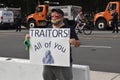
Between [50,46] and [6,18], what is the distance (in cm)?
3174

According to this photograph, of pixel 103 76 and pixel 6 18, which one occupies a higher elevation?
pixel 103 76

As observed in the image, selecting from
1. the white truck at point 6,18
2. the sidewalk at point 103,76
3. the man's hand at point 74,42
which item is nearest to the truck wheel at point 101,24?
the white truck at point 6,18

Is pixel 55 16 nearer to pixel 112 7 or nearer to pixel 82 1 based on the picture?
pixel 112 7

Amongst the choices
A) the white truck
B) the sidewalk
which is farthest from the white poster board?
the white truck

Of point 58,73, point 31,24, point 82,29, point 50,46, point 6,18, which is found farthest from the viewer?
point 6,18

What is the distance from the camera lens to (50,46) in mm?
6453

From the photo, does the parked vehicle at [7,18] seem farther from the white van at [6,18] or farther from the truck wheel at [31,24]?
the truck wheel at [31,24]

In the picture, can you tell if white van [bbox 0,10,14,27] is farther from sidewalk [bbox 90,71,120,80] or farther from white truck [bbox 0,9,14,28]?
sidewalk [bbox 90,71,120,80]

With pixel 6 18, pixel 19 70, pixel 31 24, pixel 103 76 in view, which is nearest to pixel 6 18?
pixel 6 18

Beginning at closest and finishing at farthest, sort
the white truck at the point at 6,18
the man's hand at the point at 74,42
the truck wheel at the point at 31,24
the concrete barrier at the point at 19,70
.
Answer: the man's hand at the point at 74,42 → the concrete barrier at the point at 19,70 → the truck wheel at the point at 31,24 → the white truck at the point at 6,18

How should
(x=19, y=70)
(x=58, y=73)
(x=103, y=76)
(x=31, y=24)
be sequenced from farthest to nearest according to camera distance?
(x=31, y=24) < (x=103, y=76) < (x=19, y=70) < (x=58, y=73)

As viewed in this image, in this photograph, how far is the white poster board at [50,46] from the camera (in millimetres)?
6297

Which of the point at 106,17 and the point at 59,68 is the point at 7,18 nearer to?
the point at 106,17

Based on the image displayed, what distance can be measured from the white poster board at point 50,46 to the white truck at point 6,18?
31.1 meters
